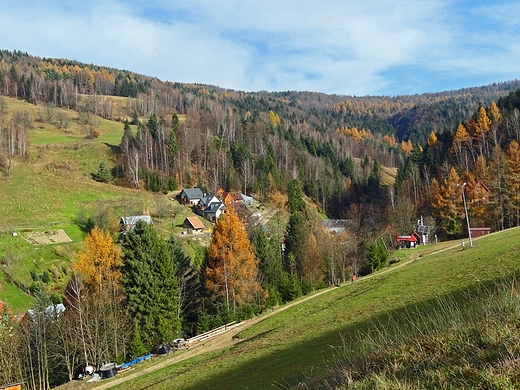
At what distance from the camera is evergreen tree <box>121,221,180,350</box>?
106 feet

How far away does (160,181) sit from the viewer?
8819cm

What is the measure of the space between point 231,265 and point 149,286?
25.1ft

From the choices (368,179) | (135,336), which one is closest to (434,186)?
(368,179)

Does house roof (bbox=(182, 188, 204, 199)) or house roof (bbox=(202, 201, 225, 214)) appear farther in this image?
house roof (bbox=(182, 188, 204, 199))

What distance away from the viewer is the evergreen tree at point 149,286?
3244cm

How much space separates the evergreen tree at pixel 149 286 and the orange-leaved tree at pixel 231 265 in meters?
4.52

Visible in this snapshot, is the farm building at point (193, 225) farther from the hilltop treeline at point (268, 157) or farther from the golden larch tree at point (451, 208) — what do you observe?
the golden larch tree at point (451, 208)

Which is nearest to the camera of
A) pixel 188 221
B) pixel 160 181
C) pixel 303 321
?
pixel 303 321

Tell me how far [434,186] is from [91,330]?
195ft

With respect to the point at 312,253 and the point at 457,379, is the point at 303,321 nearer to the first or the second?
the point at 457,379

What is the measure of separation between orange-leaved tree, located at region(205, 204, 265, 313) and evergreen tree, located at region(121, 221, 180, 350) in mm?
4518

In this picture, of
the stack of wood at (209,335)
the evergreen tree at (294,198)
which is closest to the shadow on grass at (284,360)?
the stack of wood at (209,335)

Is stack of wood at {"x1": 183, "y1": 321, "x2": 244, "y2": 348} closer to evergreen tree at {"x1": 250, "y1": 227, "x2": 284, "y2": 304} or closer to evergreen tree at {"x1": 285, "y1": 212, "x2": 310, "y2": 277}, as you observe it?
evergreen tree at {"x1": 250, "y1": 227, "x2": 284, "y2": 304}

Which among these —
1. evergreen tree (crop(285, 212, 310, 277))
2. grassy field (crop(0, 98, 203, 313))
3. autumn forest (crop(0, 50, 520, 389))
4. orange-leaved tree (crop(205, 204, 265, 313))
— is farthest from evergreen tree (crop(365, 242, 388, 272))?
grassy field (crop(0, 98, 203, 313))
